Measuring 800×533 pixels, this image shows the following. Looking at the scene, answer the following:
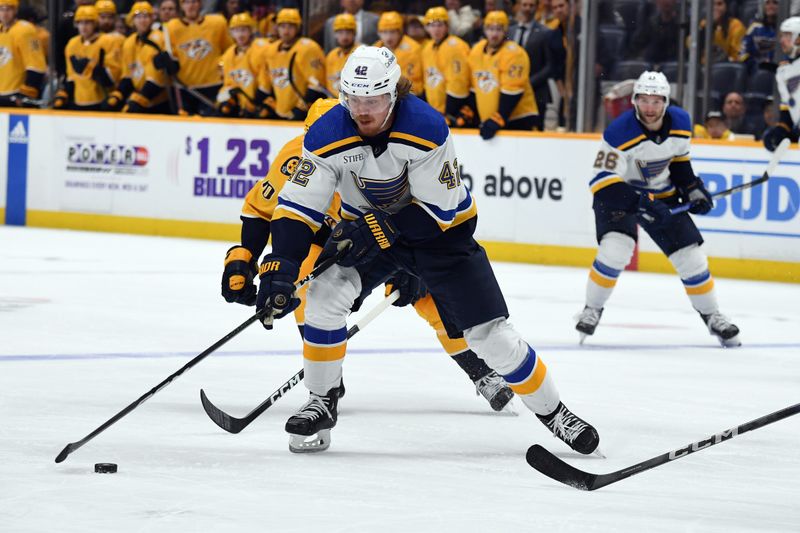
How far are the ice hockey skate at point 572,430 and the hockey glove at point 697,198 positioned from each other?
2694 mm

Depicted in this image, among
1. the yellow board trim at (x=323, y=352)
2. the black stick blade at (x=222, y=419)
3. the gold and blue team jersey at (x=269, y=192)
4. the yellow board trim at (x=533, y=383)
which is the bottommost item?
the black stick blade at (x=222, y=419)

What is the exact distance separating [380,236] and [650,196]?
289 cm

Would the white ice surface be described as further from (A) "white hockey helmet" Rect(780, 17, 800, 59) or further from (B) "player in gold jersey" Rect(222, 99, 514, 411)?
(A) "white hockey helmet" Rect(780, 17, 800, 59)

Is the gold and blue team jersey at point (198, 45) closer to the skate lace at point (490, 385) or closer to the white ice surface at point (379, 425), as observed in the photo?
the white ice surface at point (379, 425)

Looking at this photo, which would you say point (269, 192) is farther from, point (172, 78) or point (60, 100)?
point (60, 100)

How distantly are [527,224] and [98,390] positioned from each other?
18.1ft

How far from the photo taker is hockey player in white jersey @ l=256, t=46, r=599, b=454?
394 cm

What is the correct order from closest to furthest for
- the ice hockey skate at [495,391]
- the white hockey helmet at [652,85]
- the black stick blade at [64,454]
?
the black stick blade at [64,454]
the ice hockey skate at [495,391]
the white hockey helmet at [652,85]

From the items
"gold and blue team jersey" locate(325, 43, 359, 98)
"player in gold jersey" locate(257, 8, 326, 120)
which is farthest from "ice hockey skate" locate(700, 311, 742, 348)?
"player in gold jersey" locate(257, 8, 326, 120)

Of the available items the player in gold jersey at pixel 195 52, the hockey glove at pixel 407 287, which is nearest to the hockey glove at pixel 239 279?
the hockey glove at pixel 407 287

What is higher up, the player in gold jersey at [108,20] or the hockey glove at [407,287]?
the player in gold jersey at [108,20]

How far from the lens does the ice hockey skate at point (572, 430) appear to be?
4082mm

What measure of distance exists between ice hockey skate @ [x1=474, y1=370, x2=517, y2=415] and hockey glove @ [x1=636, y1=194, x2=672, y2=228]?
6.61 feet

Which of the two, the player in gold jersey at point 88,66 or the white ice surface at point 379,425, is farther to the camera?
the player in gold jersey at point 88,66
